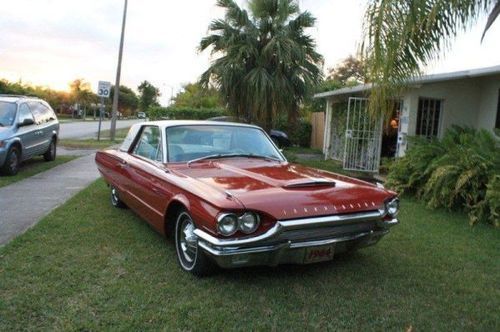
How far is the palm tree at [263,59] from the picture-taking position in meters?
11.6

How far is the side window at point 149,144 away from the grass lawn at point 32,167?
400 centimetres

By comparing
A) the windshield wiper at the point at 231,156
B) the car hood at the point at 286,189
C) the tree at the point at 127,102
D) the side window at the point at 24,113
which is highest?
the tree at the point at 127,102

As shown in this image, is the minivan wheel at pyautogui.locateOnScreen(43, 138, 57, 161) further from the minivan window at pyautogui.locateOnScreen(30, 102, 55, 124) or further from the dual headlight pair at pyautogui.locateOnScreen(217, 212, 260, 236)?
the dual headlight pair at pyautogui.locateOnScreen(217, 212, 260, 236)

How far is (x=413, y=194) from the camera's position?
8781mm

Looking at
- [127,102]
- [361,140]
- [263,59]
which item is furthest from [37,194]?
[127,102]

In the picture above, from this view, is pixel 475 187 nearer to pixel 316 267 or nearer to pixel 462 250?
pixel 462 250

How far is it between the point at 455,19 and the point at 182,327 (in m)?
4.50

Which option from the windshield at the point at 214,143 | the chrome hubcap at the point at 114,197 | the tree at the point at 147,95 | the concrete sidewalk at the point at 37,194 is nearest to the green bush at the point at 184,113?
the concrete sidewalk at the point at 37,194

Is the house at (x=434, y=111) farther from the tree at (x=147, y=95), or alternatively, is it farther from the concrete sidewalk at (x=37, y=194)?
the tree at (x=147, y=95)

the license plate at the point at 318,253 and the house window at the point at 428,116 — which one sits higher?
the house window at the point at 428,116

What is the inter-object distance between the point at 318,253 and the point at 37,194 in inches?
226

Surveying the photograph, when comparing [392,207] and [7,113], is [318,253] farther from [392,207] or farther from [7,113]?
[7,113]

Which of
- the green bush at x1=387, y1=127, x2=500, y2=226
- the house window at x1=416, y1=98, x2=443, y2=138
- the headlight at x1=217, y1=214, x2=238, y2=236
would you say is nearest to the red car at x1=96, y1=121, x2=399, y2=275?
the headlight at x1=217, y1=214, x2=238, y2=236

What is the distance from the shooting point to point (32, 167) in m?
10.9
